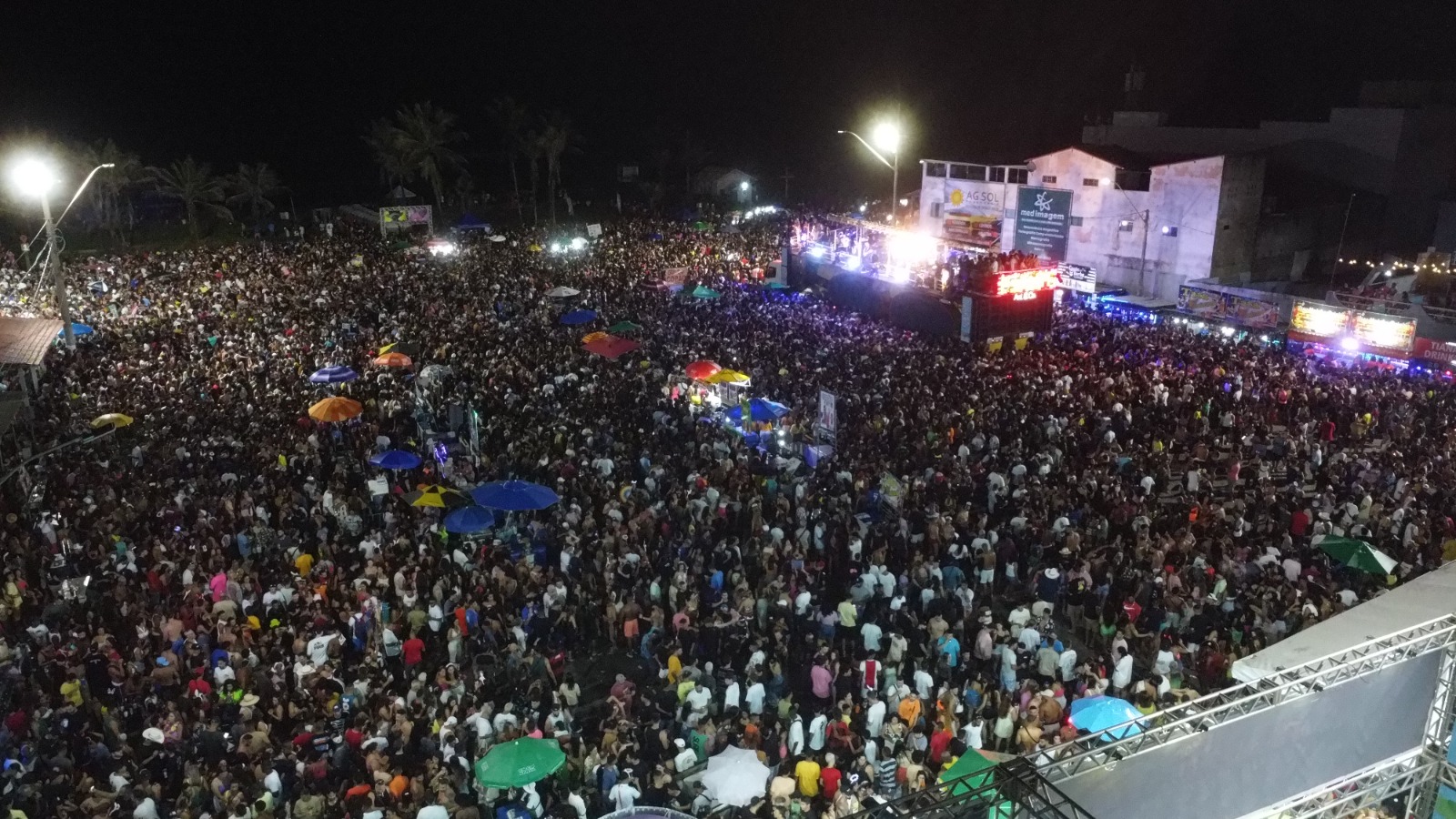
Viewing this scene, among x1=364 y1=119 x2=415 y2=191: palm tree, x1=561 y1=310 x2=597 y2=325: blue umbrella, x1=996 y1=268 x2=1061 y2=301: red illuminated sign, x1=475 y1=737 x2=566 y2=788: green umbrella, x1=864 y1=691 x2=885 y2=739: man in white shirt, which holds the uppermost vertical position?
x1=364 y1=119 x2=415 y2=191: palm tree

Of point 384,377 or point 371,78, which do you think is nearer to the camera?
point 384,377

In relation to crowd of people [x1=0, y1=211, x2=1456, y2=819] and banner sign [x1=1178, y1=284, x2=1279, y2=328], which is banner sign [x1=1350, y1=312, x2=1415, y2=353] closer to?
crowd of people [x1=0, y1=211, x2=1456, y2=819]

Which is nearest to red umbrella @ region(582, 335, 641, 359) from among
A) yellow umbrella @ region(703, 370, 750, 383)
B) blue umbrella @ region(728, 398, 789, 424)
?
yellow umbrella @ region(703, 370, 750, 383)

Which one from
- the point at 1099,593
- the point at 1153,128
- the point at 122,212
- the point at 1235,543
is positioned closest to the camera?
the point at 1099,593

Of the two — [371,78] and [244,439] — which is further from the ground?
[371,78]

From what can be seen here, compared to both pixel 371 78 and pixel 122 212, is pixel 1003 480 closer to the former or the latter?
pixel 122 212

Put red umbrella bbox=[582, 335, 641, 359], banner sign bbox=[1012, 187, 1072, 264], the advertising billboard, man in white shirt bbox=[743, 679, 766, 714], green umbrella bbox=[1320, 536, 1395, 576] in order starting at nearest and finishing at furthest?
man in white shirt bbox=[743, 679, 766, 714] → green umbrella bbox=[1320, 536, 1395, 576] → red umbrella bbox=[582, 335, 641, 359] → banner sign bbox=[1012, 187, 1072, 264] → the advertising billboard

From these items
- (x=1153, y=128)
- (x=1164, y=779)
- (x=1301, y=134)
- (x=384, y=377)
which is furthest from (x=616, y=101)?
(x=1164, y=779)

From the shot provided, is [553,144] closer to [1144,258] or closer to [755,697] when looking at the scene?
[1144,258]
